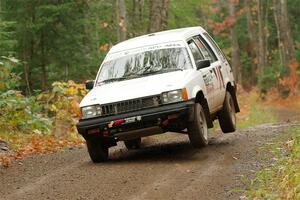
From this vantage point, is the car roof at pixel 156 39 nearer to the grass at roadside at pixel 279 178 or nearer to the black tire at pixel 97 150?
the black tire at pixel 97 150

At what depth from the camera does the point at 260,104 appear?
34156mm

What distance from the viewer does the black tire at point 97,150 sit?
991 centimetres

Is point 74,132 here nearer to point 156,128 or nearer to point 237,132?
point 237,132

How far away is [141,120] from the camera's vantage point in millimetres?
9344

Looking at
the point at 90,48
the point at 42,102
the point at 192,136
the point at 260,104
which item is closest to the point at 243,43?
the point at 260,104

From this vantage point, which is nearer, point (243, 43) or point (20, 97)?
point (20, 97)

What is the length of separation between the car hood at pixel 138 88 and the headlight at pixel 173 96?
0.20ft

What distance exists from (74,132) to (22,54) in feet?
18.5

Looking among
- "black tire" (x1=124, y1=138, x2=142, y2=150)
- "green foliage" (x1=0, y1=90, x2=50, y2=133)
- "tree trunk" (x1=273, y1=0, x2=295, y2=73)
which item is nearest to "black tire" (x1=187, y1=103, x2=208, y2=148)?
"black tire" (x1=124, y1=138, x2=142, y2=150)

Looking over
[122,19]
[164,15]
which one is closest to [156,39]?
[164,15]

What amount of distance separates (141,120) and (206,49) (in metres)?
3.41

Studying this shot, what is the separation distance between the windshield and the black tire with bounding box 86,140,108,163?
48.0 inches

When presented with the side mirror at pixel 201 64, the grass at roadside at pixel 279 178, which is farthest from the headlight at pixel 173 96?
the grass at roadside at pixel 279 178

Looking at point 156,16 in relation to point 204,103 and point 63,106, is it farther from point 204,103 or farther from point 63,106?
point 204,103
